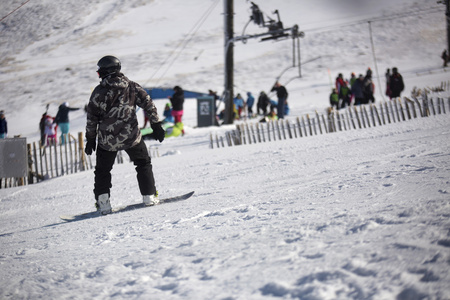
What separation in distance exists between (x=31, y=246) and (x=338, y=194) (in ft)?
7.49

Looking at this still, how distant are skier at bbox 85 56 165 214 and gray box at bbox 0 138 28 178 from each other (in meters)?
6.18

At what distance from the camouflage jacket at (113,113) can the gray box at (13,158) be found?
20.6 feet

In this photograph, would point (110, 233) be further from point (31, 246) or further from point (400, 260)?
point (400, 260)

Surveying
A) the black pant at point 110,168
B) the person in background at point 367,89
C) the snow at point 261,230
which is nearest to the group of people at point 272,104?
the person in background at point 367,89

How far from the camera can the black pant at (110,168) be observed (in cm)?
377

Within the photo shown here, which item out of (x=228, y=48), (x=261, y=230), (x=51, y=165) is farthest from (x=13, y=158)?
(x=261, y=230)

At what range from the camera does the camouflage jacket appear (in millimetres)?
3604

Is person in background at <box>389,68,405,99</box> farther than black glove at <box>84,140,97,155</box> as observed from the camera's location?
Yes

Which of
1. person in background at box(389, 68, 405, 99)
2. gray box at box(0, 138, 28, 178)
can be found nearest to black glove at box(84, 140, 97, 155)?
gray box at box(0, 138, 28, 178)

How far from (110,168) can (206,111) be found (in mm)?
11648

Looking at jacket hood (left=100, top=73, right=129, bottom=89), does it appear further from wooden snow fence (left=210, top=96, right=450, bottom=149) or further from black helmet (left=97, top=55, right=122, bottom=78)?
wooden snow fence (left=210, top=96, right=450, bottom=149)

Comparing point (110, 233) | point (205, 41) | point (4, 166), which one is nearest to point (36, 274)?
point (110, 233)

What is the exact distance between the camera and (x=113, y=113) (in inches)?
144

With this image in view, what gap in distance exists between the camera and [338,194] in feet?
10.2
